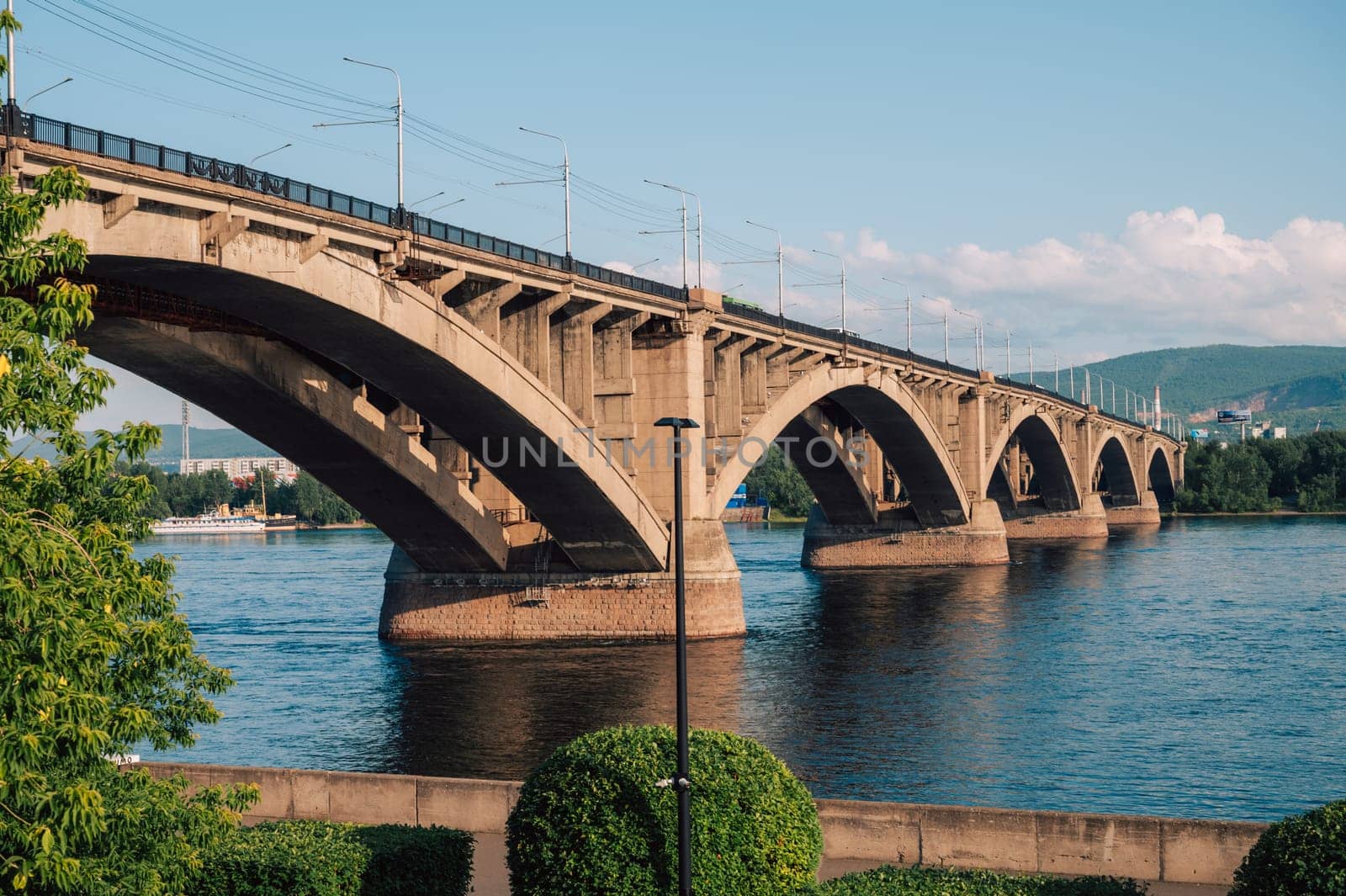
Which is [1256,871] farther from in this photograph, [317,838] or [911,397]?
[911,397]

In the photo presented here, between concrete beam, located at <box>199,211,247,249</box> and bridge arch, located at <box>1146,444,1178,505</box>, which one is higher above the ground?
concrete beam, located at <box>199,211,247,249</box>

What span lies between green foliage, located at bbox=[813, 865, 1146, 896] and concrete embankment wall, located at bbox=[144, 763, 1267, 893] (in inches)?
149

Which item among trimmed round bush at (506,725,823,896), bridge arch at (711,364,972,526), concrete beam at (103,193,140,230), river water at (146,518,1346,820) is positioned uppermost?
concrete beam at (103,193,140,230)

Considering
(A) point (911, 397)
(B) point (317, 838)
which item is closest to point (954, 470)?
(A) point (911, 397)

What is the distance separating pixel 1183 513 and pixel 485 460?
5270 inches

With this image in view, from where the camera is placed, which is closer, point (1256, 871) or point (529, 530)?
point (1256, 871)

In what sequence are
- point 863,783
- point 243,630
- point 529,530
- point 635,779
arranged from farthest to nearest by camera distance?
point 243,630 < point 529,530 < point 863,783 < point 635,779

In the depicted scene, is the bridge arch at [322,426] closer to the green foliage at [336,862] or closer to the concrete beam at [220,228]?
the concrete beam at [220,228]

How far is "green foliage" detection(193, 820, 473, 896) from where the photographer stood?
14273mm

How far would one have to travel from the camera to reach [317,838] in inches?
596

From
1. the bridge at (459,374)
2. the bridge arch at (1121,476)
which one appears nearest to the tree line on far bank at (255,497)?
the bridge arch at (1121,476)

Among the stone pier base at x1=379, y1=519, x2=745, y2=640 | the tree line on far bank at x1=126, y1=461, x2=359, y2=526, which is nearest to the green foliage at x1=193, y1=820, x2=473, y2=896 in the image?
the stone pier base at x1=379, y1=519, x2=745, y2=640

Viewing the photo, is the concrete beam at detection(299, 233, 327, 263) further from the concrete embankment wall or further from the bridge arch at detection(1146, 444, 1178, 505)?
the bridge arch at detection(1146, 444, 1178, 505)

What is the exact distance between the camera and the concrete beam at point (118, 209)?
28625mm
